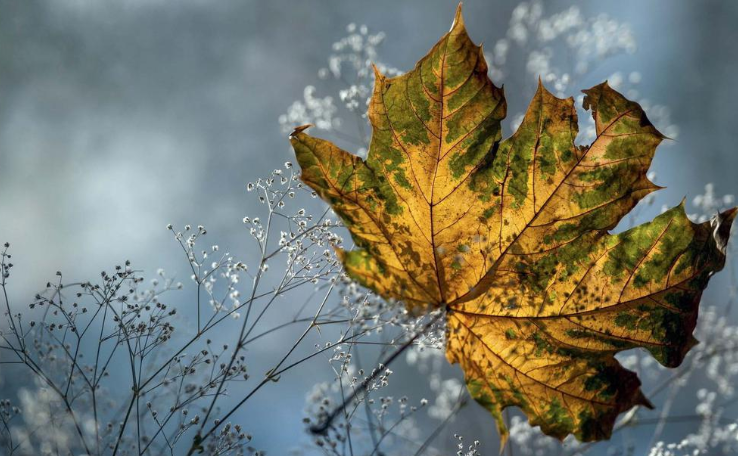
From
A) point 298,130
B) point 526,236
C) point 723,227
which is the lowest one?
point 723,227

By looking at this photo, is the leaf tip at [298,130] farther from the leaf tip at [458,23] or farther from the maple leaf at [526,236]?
the leaf tip at [458,23]

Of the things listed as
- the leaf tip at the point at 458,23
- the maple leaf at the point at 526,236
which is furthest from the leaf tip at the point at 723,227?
the leaf tip at the point at 458,23

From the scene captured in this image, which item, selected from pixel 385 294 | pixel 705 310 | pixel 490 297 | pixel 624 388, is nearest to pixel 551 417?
pixel 624 388

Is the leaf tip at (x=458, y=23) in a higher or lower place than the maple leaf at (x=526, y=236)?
higher

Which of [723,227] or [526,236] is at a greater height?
[526,236]

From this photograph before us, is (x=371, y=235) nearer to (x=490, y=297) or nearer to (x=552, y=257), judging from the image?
(x=490, y=297)

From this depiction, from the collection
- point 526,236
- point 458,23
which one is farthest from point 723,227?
point 458,23

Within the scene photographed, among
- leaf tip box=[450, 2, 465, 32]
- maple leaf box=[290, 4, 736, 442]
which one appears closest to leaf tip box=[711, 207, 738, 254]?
maple leaf box=[290, 4, 736, 442]

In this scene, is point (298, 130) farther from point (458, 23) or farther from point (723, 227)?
point (723, 227)
